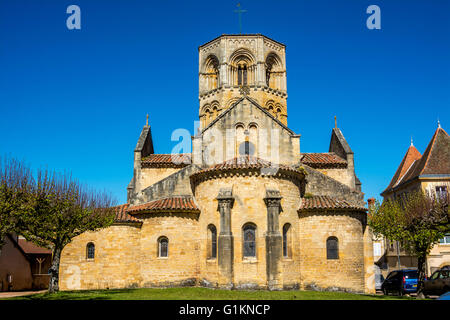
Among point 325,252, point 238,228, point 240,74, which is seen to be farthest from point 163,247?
point 240,74

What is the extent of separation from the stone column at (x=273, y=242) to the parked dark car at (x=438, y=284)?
27.2ft

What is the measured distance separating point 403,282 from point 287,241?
7.28 meters

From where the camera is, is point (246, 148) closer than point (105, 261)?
No

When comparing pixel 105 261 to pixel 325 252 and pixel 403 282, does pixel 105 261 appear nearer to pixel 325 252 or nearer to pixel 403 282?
pixel 325 252

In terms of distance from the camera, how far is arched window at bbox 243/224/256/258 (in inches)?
886

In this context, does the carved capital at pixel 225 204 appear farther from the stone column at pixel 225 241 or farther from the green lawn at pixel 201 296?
the green lawn at pixel 201 296

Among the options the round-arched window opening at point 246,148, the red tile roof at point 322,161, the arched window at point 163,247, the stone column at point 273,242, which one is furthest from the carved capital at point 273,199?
the red tile roof at point 322,161

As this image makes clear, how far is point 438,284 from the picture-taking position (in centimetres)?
2144

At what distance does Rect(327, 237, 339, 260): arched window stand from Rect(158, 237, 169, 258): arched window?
32.5ft

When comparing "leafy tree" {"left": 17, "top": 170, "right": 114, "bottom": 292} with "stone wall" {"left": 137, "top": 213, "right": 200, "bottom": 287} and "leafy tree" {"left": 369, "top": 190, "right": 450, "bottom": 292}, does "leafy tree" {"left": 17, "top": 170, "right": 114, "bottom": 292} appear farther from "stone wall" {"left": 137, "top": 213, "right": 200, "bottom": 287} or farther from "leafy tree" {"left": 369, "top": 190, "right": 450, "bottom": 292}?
"leafy tree" {"left": 369, "top": 190, "right": 450, "bottom": 292}

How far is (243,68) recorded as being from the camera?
33.9 meters
